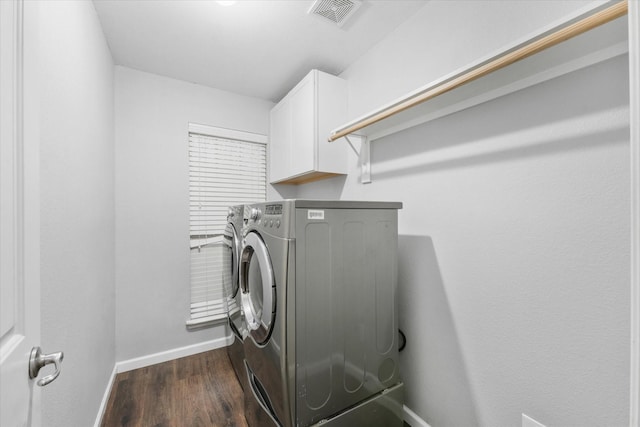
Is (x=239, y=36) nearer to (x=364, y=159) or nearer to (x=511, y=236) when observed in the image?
(x=364, y=159)

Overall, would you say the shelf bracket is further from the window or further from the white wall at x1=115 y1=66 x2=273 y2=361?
the white wall at x1=115 y1=66 x2=273 y2=361

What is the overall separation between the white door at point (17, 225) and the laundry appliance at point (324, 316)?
2.38ft

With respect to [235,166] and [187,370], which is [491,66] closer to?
[235,166]

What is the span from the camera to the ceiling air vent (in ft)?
4.95

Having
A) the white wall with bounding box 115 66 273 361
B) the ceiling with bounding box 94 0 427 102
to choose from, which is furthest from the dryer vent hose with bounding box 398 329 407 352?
the ceiling with bounding box 94 0 427 102

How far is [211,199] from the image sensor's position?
102 inches

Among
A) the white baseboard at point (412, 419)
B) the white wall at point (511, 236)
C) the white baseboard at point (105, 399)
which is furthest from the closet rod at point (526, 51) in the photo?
the white baseboard at point (105, 399)

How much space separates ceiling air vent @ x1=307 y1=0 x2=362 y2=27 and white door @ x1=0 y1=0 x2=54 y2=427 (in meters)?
1.34

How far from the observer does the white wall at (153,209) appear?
2.18 meters

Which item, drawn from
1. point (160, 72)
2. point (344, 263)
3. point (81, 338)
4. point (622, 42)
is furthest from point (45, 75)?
point (622, 42)

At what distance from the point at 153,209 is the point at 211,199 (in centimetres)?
49

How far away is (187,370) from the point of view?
7.16ft

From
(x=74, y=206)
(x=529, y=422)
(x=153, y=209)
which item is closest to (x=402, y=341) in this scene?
(x=529, y=422)

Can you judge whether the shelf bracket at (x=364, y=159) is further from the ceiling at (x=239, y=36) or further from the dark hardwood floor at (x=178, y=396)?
the dark hardwood floor at (x=178, y=396)
